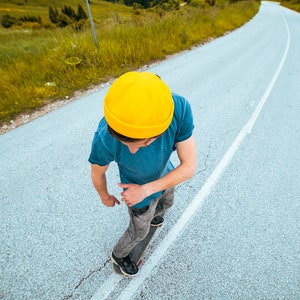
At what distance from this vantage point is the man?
0.74 metres

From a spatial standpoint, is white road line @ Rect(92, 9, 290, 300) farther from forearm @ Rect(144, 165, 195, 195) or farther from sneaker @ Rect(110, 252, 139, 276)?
forearm @ Rect(144, 165, 195, 195)

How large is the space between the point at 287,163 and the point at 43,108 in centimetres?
453

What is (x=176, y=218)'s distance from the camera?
2229mm

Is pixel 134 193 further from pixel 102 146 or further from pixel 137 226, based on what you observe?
pixel 137 226

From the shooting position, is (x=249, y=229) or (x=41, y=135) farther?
(x=41, y=135)

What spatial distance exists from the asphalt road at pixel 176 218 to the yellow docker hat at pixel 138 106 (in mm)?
1501

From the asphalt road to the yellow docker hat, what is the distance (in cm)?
150

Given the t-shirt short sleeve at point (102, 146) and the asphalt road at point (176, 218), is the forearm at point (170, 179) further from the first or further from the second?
the asphalt road at point (176, 218)

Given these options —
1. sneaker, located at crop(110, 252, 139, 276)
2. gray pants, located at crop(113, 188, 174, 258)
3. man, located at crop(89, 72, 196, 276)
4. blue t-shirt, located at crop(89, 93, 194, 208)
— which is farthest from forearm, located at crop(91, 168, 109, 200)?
sneaker, located at crop(110, 252, 139, 276)

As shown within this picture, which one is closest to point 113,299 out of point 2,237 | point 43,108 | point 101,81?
point 2,237

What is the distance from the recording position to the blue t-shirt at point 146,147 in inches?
41.4

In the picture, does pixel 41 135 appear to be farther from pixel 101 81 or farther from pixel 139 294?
pixel 139 294

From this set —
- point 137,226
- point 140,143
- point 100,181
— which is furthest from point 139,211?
point 140,143

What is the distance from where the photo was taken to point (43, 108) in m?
4.41
